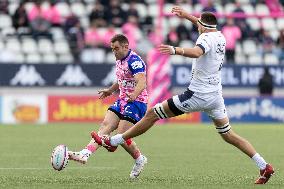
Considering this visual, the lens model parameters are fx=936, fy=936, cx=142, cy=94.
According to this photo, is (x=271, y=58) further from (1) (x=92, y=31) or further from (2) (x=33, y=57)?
(2) (x=33, y=57)

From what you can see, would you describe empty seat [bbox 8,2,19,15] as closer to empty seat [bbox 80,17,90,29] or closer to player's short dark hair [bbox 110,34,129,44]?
empty seat [bbox 80,17,90,29]

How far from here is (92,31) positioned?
31.1 meters

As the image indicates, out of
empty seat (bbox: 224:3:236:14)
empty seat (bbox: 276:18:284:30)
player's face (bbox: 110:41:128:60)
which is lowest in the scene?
empty seat (bbox: 276:18:284:30)

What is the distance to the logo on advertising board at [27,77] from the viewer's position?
101ft

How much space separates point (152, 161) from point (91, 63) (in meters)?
14.7

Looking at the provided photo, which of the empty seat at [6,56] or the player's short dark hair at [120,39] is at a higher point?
the player's short dark hair at [120,39]

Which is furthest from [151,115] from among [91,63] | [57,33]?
[57,33]

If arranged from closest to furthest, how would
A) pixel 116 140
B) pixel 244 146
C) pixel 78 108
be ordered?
pixel 116 140 → pixel 244 146 → pixel 78 108

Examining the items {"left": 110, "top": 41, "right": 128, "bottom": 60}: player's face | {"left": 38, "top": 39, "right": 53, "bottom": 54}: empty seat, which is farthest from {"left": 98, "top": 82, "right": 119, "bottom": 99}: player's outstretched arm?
{"left": 38, "top": 39, "right": 53, "bottom": 54}: empty seat

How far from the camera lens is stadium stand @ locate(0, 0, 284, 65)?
1219 inches

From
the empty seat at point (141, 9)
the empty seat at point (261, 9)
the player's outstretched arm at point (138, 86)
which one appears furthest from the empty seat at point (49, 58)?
the player's outstretched arm at point (138, 86)

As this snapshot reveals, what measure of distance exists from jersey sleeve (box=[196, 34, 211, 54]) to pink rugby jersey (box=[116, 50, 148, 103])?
48.9 inches

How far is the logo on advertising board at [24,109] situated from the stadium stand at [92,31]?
1697 millimetres

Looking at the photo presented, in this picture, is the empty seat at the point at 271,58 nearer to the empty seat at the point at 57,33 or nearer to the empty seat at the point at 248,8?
the empty seat at the point at 248,8
